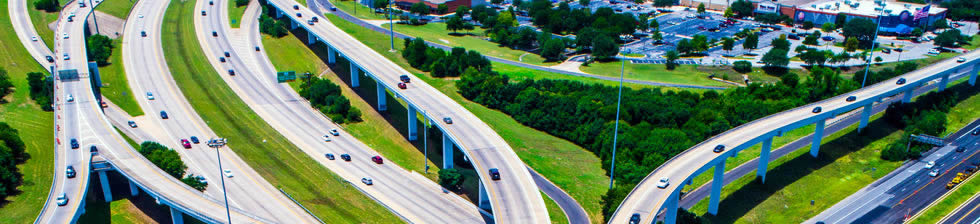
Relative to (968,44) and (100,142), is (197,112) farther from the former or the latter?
(968,44)

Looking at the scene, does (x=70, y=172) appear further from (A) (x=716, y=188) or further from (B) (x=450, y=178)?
(A) (x=716, y=188)

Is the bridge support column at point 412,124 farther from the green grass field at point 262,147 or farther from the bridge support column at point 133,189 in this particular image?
the bridge support column at point 133,189

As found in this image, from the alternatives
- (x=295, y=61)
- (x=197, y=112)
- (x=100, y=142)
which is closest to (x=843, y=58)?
(x=295, y=61)

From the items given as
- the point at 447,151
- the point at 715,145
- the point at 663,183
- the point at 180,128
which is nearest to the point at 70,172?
the point at 180,128

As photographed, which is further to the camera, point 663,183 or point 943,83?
point 943,83

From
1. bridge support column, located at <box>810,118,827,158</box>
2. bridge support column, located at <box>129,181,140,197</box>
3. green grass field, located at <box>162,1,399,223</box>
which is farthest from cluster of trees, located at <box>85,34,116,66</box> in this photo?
bridge support column, located at <box>810,118,827,158</box>

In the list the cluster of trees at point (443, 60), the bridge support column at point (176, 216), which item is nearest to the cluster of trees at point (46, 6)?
the cluster of trees at point (443, 60)
